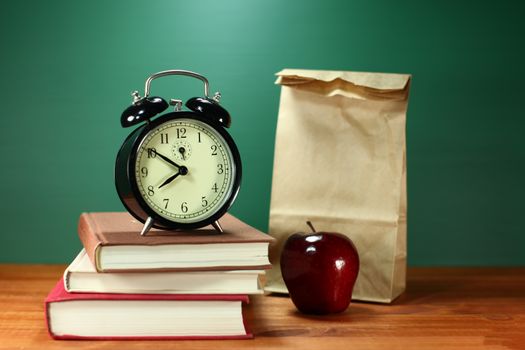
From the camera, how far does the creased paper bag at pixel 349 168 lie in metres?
1.53

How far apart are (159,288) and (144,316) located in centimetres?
5

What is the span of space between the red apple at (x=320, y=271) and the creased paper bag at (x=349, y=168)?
12 centimetres

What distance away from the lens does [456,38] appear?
1.82 meters

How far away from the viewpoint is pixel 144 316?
1219mm

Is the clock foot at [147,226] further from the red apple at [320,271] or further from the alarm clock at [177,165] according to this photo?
the red apple at [320,271]

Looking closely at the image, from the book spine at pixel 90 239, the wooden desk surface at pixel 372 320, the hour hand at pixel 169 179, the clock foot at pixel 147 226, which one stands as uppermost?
the hour hand at pixel 169 179

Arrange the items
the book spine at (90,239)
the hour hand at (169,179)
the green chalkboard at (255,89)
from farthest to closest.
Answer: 1. the green chalkboard at (255,89)
2. the hour hand at (169,179)
3. the book spine at (90,239)

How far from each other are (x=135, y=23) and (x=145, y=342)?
0.84m

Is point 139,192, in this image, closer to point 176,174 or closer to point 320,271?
point 176,174

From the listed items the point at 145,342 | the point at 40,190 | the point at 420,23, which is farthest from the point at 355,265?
the point at 40,190

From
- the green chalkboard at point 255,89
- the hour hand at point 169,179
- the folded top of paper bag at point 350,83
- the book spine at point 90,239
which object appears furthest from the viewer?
the green chalkboard at point 255,89

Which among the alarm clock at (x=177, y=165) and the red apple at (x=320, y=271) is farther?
the red apple at (x=320, y=271)

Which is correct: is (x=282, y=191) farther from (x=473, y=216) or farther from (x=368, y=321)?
(x=473, y=216)

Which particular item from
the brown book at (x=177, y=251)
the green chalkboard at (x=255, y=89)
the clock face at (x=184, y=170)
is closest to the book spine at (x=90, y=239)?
the brown book at (x=177, y=251)
